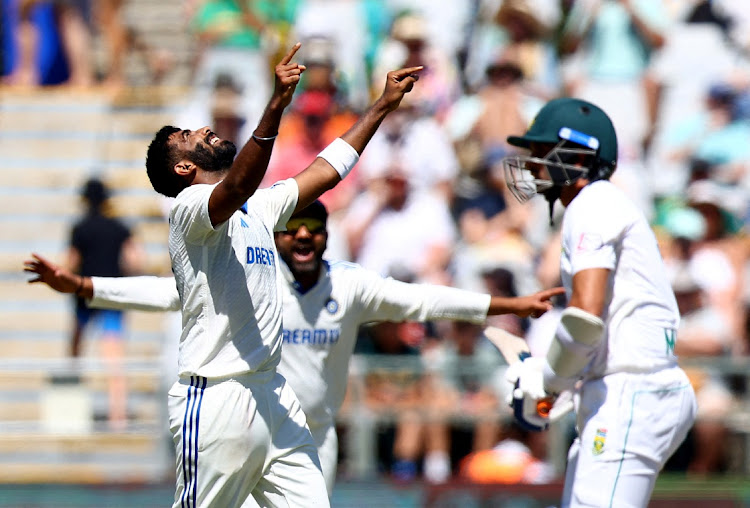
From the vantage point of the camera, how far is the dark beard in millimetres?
4836

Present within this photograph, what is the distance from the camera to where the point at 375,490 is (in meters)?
8.69

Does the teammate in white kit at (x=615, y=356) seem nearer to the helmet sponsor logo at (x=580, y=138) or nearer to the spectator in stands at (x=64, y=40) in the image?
the helmet sponsor logo at (x=580, y=138)

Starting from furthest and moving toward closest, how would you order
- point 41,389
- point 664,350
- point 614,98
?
point 614,98, point 41,389, point 664,350

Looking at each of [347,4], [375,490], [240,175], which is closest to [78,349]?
[375,490]

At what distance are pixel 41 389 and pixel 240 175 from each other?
582cm

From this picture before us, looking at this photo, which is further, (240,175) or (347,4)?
(347,4)

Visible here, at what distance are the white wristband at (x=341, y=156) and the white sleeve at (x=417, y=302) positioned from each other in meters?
1.04

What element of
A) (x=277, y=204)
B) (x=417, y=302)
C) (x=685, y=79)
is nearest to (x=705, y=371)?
(x=685, y=79)

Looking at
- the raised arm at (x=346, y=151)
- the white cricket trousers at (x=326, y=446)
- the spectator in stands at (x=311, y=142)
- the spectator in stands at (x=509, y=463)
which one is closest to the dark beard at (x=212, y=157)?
the raised arm at (x=346, y=151)

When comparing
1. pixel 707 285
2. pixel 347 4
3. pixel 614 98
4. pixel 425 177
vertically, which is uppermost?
pixel 347 4

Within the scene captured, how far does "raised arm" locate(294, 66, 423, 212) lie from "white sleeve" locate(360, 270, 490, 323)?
40.3 inches

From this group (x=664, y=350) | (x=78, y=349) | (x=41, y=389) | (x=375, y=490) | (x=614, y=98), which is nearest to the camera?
(x=664, y=350)

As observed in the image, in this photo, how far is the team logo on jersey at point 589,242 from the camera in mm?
4833

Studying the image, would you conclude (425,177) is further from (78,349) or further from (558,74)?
(78,349)
